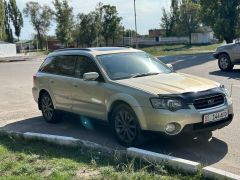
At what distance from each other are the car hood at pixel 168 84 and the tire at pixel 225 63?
435 inches

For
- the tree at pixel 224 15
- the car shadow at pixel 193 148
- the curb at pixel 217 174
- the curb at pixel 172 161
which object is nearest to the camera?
the curb at pixel 217 174

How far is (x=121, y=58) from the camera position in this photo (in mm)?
7562

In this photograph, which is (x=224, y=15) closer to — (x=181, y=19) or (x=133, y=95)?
(x=133, y=95)

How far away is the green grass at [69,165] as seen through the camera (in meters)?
5.13

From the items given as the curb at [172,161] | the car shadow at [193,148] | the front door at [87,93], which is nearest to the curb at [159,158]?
the curb at [172,161]

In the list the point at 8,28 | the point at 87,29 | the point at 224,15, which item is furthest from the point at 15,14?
the point at 224,15

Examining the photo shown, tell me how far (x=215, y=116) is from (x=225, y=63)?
12.0 m

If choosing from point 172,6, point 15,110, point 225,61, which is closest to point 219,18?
point 225,61

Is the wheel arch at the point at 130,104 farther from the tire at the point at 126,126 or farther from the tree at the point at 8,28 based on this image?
the tree at the point at 8,28

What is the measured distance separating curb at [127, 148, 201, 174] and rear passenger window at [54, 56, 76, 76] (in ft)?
9.33

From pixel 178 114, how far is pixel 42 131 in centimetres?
335

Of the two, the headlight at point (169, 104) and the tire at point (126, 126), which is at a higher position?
the headlight at point (169, 104)

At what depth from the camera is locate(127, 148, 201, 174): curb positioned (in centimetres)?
511

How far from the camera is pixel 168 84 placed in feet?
21.3
